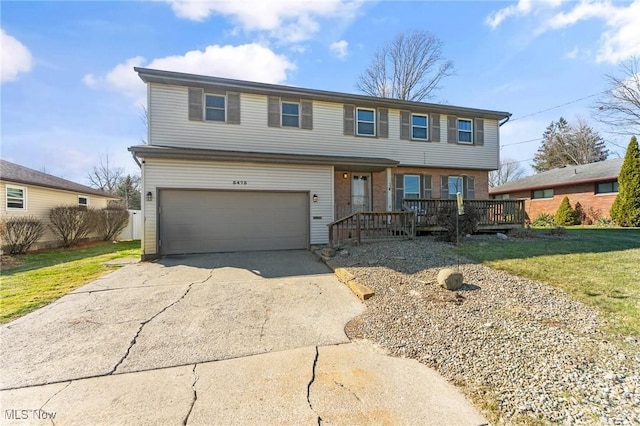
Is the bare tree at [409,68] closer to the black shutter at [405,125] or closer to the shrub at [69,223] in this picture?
the black shutter at [405,125]

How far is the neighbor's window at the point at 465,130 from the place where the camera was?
14.1 metres

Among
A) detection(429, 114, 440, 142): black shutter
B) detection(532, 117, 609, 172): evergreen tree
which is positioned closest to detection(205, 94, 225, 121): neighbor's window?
detection(429, 114, 440, 142): black shutter

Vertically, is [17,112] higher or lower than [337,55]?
lower

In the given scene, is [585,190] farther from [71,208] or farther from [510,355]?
[71,208]

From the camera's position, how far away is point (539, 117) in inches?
930

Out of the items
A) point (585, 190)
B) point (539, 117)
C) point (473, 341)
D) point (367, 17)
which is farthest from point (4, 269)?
point (539, 117)

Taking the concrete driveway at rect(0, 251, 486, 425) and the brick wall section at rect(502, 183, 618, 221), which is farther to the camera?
the brick wall section at rect(502, 183, 618, 221)

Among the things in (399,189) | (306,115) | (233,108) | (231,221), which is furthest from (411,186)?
(233,108)

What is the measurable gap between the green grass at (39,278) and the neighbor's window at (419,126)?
13.1 metres

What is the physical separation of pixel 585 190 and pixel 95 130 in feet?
117

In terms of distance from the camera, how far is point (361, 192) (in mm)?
12719

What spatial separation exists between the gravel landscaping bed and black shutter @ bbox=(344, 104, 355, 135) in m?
8.16

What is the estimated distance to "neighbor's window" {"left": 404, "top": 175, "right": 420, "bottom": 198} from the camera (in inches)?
528

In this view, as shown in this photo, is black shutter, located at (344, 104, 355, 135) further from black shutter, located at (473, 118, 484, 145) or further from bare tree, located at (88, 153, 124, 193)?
bare tree, located at (88, 153, 124, 193)
